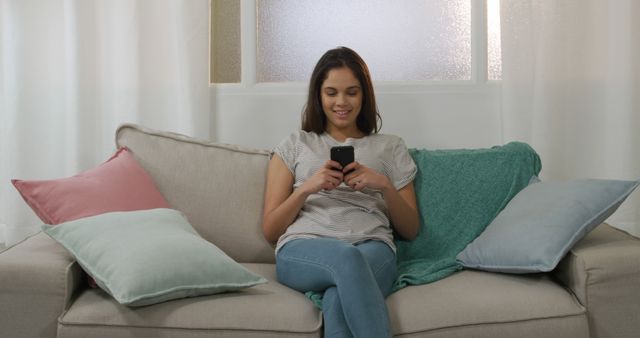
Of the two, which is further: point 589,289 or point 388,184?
point 388,184

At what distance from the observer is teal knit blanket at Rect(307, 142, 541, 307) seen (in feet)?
8.48

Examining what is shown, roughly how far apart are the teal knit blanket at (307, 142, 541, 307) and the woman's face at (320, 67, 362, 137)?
0.29m

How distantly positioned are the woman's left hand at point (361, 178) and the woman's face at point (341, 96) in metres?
0.27

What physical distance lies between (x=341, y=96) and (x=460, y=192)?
0.50m

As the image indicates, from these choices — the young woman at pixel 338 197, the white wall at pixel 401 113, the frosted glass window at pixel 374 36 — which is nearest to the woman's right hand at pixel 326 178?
the young woman at pixel 338 197

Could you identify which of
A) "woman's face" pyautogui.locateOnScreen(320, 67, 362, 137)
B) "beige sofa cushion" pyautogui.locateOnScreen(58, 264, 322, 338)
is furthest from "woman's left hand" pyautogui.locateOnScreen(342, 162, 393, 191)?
"beige sofa cushion" pyautogui.locateOnScreen(58, 264, 322, 338)

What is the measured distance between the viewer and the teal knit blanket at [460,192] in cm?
258

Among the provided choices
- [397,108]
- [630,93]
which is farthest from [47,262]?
[630,93]

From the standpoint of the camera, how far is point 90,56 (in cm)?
321

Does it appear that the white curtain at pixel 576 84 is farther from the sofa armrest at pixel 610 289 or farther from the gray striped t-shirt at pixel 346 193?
the sofa armrest at pixel 610 289

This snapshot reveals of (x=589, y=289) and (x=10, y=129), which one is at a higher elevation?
(x=10, y=129)

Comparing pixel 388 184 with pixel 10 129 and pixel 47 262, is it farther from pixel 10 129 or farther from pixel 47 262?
pixel 10 129

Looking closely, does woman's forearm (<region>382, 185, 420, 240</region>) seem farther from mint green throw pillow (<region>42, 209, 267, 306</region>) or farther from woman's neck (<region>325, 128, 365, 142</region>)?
mint green throw pillow (<region>42, 209, 267, 306</region>)

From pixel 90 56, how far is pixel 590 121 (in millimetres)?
2034
